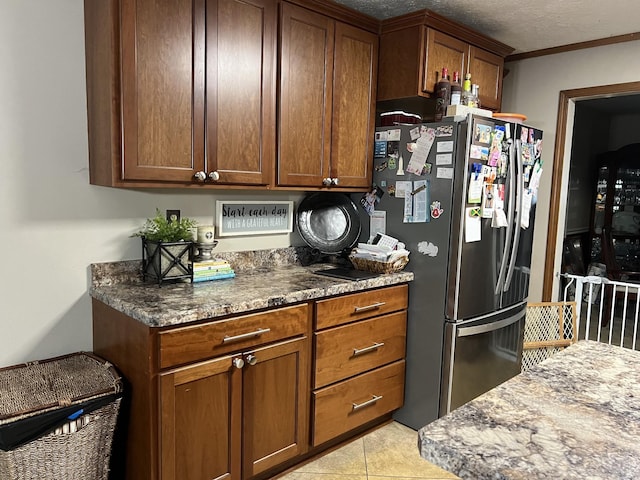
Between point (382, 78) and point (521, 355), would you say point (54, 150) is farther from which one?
point (521, 355)

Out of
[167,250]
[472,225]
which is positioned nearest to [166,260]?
[167,250]

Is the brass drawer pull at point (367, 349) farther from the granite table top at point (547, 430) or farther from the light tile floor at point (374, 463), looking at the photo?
the granite table top at point (547, 430)

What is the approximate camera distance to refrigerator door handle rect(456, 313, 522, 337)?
8.76ft

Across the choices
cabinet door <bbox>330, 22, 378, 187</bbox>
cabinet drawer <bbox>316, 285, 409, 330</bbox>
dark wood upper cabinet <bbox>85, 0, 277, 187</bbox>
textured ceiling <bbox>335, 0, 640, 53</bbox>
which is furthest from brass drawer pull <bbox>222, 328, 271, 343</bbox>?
textured ceiling <bbox>335, 0, 640, 53</bbox>

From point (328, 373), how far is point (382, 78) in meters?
1.69

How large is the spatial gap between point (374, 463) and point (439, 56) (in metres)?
2.22

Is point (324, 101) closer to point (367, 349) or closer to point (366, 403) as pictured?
point (367, 349)

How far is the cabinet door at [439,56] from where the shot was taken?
2.69 m

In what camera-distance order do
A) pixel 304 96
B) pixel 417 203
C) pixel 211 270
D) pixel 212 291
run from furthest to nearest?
pixel 417 203 → pixel 304 96 → pixel 211 270 → pixel 212 291

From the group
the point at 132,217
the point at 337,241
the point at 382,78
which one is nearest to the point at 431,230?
the point at 337,241

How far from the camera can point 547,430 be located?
→ 39.2 inches

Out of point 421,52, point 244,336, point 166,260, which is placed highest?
point 421,52

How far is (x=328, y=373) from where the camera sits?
237cm

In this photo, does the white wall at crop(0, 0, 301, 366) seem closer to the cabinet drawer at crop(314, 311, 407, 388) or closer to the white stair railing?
the cabinet drawer at crop(314, 311, 407, 388)
